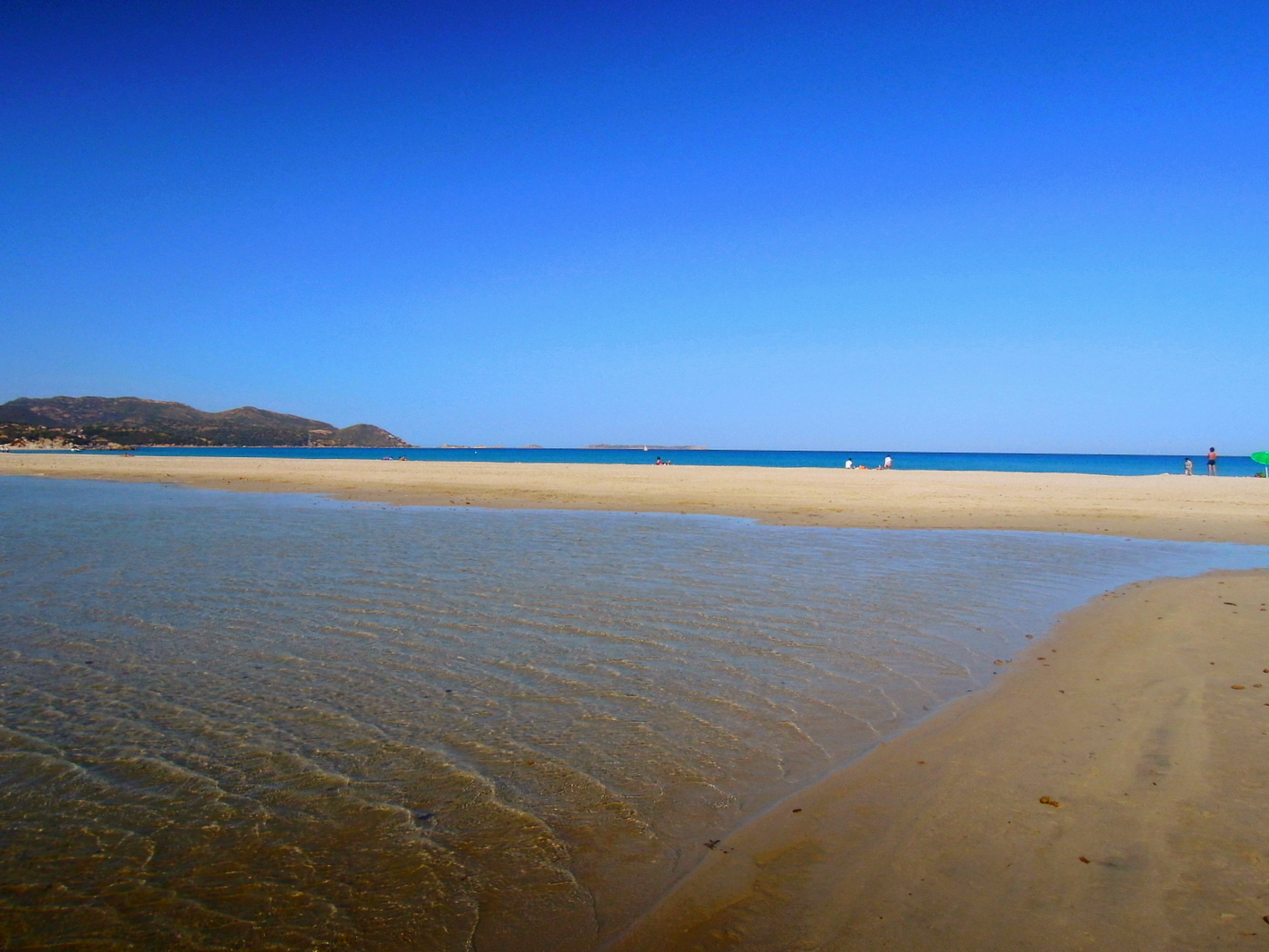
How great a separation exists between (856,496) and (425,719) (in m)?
23.6

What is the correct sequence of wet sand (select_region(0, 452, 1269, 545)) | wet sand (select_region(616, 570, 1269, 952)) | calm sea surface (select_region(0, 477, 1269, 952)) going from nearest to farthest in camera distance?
wet sand (select_region(616, 570, 1269, 952))
calm sea surface (select_region(0, 477, 1269, 952))
wet sand (select_region(0, 452, 1269, 545))

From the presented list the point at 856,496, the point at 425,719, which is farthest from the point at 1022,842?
the point at 856,496

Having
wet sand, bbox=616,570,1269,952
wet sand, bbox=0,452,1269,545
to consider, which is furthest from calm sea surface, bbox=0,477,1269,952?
wet sand, bbox=0,452,1269,545

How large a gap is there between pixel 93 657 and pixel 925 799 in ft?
23.5

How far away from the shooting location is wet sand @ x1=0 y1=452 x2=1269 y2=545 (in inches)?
782

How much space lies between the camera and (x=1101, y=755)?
16.4ft

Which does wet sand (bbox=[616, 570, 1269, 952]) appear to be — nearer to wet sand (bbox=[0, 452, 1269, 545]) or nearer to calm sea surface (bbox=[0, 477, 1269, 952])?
calm sea surface (bbox=[0, 477, 1269, 952])

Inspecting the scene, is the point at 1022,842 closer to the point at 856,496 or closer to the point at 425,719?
the point at 425,719

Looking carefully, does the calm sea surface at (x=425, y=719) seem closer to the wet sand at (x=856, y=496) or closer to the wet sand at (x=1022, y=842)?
the wet sand at (x=1022, y=842)

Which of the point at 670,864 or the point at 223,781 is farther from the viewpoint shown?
the point at 223,781

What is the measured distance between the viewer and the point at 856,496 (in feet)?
89.1

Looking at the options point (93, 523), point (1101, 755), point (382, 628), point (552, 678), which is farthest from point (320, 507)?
point (1101, 755)

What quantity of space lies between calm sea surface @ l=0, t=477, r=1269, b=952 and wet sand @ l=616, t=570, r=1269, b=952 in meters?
0.34

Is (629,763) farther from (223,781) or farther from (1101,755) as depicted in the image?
(1101,755)
